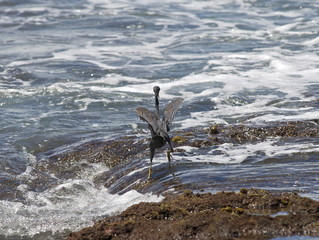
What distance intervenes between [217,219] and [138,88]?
10.7 m

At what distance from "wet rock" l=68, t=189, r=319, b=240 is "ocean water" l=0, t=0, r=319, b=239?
2.03 ft

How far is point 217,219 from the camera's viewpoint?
575 cm

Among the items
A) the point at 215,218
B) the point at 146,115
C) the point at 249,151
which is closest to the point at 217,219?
the point at 215,218

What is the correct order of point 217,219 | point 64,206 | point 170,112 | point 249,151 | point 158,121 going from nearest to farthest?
point 217,219 < point 158,121 < point 170,112 < point 64,206 < point 249,151

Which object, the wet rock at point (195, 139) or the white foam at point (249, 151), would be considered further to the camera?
the wet rock at point (195, 139)

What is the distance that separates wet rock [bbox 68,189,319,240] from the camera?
5.55 metres

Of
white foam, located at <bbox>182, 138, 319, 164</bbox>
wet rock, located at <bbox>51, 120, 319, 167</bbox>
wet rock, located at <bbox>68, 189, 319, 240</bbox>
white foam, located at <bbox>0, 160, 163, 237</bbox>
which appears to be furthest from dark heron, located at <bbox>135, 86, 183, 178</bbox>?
wet rock, located at <bbox>51, 120, 319, 167</bbox>

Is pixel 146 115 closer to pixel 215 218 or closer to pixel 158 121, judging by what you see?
pixel 158 121

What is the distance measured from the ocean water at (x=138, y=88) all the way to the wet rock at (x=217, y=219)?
0.62m

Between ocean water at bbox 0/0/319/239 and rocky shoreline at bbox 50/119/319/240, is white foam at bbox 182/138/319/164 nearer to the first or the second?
ocean water at bbox 0/0/319/239

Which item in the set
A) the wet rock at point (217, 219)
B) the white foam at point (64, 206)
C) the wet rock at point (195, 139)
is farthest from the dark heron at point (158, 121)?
the wet rock at point (195, 139)

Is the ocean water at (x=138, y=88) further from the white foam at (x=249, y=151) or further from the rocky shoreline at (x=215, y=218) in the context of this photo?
the rocky shoreline at (x=215, y=218)

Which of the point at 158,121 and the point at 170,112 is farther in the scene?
the point at 170,112

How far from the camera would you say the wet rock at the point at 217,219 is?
5555 mm
